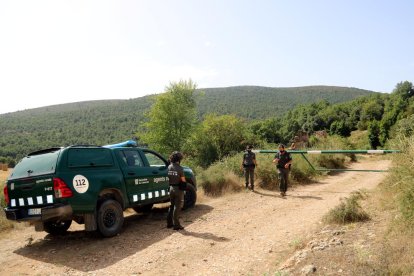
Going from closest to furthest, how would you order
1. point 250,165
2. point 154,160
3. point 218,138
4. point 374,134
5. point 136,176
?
1. point 136,176
2. point 154,160
3. point 250,165
4. point 218,138
5. point 374,134

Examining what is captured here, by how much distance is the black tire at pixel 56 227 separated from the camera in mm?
8219

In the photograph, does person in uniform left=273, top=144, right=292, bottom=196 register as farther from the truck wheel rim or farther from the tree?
the tree

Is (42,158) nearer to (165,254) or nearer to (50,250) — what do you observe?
(50,250)

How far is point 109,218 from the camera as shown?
7.85 metres

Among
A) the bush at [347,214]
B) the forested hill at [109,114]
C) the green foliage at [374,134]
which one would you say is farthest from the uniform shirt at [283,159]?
the green foliage at [374,134]

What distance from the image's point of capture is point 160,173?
371 inches

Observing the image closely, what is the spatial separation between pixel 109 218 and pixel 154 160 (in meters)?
2.34

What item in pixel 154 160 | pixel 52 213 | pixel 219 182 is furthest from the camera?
pixel 219 182

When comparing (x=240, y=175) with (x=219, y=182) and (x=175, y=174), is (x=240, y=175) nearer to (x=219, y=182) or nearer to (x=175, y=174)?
(x=219, y=182)

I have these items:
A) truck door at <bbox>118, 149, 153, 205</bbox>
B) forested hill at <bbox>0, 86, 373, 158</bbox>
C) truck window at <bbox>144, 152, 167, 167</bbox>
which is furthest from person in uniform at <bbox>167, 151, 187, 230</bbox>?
forested hill at <bbox>0, 86, 373, 158</bbox>

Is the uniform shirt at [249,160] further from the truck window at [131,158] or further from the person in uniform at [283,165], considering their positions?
the truck window at [131,158]

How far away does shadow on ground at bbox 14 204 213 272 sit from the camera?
6461 mm

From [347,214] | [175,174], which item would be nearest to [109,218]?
[175,174]

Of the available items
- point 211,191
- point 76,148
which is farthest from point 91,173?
point 211,191
